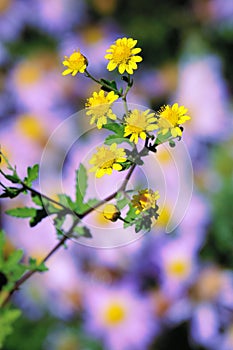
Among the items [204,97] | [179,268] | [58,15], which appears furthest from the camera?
[58,15]

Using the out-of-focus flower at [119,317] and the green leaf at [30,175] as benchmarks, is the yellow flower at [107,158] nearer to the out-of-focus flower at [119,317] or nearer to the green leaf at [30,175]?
the green leaf at [30,175]

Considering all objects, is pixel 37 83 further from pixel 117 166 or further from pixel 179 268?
pixel 117 166

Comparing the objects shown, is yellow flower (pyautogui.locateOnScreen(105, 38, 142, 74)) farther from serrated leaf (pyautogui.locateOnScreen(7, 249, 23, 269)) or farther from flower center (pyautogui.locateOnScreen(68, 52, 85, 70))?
serrated leaf (pyautogui.locateOnScreen(7, 249, 23, 269))

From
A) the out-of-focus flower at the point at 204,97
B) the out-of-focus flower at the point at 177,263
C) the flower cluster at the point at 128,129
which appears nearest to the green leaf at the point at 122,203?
the flower cluster at the point at 128,129

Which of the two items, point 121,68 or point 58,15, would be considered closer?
point 121,68

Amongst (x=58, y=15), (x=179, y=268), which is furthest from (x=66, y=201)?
(x=58, y=15)

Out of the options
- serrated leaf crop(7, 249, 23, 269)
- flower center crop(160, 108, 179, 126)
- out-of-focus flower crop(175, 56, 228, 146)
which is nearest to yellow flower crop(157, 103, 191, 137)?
flower center crop(160, 108, 179, 126)
